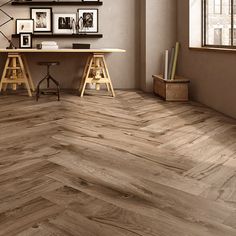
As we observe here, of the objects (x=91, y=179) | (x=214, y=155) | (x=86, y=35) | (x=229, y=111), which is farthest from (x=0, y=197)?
(x=86, y=35)

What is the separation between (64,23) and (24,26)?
1.72 feet

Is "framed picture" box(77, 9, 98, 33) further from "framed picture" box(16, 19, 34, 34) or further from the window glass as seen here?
the window glass

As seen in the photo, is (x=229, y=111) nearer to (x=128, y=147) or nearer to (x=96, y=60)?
(x=128, y=147)

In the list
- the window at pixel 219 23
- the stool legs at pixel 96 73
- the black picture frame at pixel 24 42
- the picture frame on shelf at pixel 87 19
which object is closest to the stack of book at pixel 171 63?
the window at pixel 219 23

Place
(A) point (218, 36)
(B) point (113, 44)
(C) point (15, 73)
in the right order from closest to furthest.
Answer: (A) point (218, 36)
(C) point (15, 73)
(B) point (113, 44)

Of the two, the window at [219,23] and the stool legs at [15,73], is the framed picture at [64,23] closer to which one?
the stool legs at [15,73]

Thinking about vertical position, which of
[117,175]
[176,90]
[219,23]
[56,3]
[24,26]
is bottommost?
[117,175]

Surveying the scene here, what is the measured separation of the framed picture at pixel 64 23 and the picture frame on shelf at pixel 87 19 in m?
0.08

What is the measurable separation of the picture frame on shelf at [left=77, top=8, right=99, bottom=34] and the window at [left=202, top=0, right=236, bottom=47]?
1568 mm

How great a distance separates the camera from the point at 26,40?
525 cm

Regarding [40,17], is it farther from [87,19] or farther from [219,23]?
[219,23]

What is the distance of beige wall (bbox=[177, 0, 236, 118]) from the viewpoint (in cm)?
346

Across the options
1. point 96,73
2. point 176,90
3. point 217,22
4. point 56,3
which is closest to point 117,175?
point 176,90

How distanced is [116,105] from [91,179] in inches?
90.7
